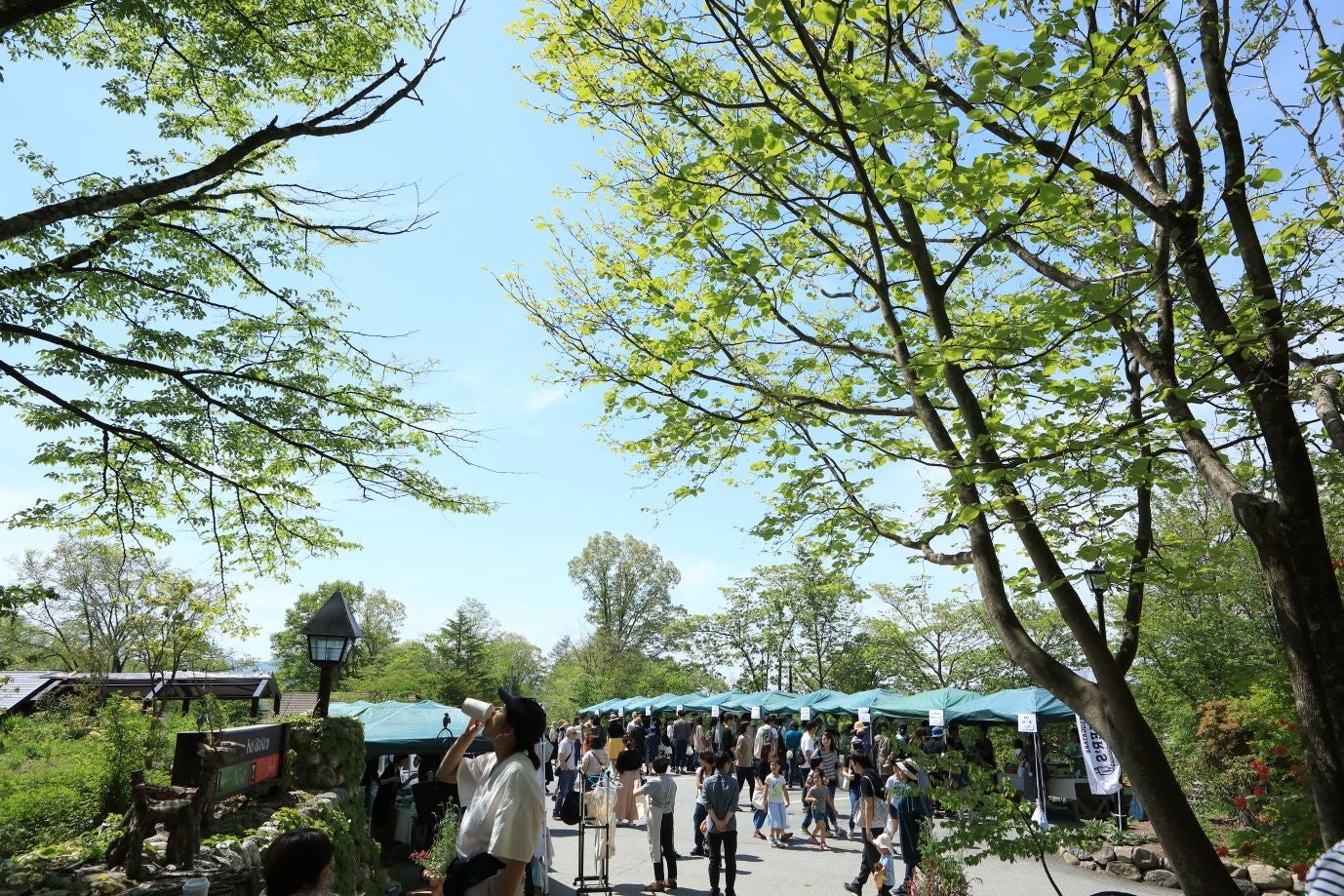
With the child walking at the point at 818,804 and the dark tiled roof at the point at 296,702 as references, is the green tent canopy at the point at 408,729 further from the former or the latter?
the dark tiled roof at the point at 296,702

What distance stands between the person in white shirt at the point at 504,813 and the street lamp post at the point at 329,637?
6.77 meters

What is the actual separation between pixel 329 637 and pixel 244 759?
8.06 feet

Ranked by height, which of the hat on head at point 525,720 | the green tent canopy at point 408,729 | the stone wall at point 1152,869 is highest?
the hat on head at point 525,720

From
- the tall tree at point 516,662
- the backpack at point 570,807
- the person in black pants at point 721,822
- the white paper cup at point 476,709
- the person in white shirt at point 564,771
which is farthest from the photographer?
the tall tree at point 516,662

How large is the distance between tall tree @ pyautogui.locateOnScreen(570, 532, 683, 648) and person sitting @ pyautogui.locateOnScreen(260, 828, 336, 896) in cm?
4848

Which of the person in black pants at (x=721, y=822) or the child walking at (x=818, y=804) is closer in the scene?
the person in black pants at (x=721, y=822)

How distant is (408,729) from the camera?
39.8 ft

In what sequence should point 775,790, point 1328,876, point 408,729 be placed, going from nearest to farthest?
point 1328,876 → point 408,729 → point 775,790

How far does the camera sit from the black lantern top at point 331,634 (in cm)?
944

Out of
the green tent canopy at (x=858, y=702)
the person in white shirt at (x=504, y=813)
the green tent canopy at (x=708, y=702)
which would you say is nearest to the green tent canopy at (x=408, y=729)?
the person in white shirt at (x=504, y=813)

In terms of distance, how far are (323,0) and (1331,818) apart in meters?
10.7

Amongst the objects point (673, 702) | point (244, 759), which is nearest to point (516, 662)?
point (673, 702)

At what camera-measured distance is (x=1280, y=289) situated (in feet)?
20.6

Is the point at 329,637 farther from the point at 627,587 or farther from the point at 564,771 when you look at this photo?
the point at 627,587
